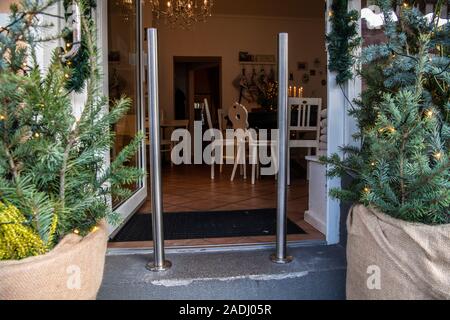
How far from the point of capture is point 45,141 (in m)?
1.10

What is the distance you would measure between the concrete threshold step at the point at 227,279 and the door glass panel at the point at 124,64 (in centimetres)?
69

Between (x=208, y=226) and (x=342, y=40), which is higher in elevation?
(x=342, y=40)

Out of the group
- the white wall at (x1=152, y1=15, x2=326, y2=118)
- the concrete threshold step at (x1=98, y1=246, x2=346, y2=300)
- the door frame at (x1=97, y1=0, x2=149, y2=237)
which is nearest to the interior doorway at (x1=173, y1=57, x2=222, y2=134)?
the white wall at (x1=152, y1=15, x2=326, y2=118)

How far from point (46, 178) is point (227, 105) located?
6248 mm

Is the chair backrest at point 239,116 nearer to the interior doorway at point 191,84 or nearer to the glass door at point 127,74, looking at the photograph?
the glass door at point 127,74

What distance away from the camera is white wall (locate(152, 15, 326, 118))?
7.04 meters

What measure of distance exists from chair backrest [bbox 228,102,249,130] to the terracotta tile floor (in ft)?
1.96

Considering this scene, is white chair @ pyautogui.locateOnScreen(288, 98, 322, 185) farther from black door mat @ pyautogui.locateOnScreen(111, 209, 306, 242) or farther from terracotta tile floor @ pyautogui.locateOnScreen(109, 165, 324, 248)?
black door mat @ pyautogui.locateOnScreen(111, 209, 306, 242)

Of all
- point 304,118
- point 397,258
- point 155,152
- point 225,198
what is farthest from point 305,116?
point 397,258

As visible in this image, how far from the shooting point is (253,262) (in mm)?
1782

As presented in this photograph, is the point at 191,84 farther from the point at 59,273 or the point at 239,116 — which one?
the point at 59,273

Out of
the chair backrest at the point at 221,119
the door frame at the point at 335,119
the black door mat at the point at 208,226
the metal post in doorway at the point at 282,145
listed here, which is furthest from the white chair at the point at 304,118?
the metal post in doorway at the point at 282,145

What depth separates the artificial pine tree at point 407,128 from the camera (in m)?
1.17
